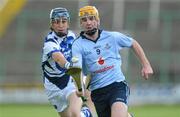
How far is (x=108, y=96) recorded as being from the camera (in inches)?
517

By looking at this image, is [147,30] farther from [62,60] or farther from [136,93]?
[62,60]

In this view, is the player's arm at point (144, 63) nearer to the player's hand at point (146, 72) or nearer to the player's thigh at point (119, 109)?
the player's hand at point (146, 72)

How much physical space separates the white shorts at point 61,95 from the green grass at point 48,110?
7845 mm

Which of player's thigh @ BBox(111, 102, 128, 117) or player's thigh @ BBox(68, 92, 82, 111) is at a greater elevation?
player's thigh @ BBox(111, 102, 128, 117)

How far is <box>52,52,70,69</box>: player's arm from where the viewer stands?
44.0 ft

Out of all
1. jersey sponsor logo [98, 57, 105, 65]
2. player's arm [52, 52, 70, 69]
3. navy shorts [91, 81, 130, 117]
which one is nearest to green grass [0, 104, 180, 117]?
player's arm [52, 52, 70, 69]

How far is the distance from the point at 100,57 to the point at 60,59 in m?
0.78

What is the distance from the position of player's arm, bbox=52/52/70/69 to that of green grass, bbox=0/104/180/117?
9.10m

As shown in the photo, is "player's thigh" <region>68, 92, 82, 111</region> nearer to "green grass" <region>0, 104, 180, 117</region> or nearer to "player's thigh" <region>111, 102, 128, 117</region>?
"player's thigh" <region>111, 102, 128, 117</region>

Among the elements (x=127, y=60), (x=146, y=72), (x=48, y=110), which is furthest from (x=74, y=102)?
(x=127, y=60)

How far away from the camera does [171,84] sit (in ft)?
94.1

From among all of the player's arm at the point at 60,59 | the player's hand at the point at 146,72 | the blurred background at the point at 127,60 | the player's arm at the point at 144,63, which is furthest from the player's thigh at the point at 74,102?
the blurred background at the point at 127,60

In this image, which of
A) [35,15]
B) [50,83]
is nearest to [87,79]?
[50,83]

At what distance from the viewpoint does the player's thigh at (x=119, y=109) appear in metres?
12.7
